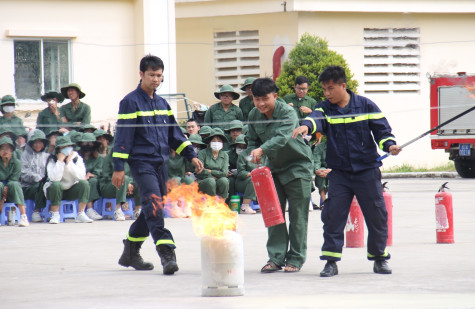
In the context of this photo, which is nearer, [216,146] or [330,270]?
[330,270]

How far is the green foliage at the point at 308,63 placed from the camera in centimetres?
2459

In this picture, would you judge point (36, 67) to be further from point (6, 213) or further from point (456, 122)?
point (456, 122)

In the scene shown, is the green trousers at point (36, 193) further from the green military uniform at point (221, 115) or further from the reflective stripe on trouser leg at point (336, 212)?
the reflective stripe on trouser leg at point (336, 212)

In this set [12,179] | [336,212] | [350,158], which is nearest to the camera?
[350,158]

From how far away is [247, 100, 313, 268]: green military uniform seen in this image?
948cm

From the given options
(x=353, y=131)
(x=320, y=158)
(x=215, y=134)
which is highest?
(x=353, y=131)

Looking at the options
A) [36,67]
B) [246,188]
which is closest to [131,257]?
[246,188]

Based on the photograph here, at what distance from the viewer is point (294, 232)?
9.54 metres

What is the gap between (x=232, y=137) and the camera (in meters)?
17.2

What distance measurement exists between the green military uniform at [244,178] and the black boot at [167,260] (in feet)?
24.5

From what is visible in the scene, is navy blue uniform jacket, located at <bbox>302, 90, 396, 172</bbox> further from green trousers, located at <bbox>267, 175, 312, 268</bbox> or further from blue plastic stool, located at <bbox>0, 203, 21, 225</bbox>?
blue plastic stool, located at <bbox>0, 203, 21, 225</bbox>

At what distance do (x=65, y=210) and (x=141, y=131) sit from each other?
675cm

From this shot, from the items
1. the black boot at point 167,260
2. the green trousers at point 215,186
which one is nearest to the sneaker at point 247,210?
the green trousers at point 215,186

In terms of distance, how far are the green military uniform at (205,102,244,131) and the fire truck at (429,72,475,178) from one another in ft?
30.9
